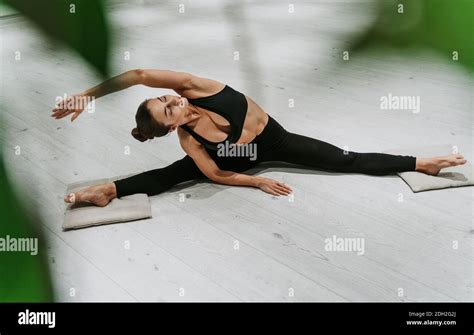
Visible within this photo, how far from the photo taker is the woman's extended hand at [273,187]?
2047mm

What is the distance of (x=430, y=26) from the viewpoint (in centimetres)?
177

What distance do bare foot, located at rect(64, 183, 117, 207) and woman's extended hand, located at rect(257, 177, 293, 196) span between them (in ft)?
1.92

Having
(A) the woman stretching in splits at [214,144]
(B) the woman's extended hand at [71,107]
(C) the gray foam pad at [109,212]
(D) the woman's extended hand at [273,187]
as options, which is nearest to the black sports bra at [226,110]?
(A) the woman stretching in splits at [214,144]

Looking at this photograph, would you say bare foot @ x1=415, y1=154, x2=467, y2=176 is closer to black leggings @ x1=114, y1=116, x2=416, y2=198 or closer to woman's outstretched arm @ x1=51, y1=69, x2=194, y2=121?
black leggings @ x1=114, y1=116, x2=416, y2=198

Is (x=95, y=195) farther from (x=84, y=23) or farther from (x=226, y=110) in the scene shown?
(x=84, y=23)

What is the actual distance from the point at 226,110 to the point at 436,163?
86 cm

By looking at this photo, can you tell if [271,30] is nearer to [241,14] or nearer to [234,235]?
[241,14]

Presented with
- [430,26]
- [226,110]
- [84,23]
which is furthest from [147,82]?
[84,23]

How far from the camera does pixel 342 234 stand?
1.83 m

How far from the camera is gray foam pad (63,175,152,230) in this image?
1904 mm

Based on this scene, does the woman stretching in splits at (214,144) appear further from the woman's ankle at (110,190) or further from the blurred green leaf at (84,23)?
the blurred green leaf at (84,23)

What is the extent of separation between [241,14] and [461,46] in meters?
1.39
